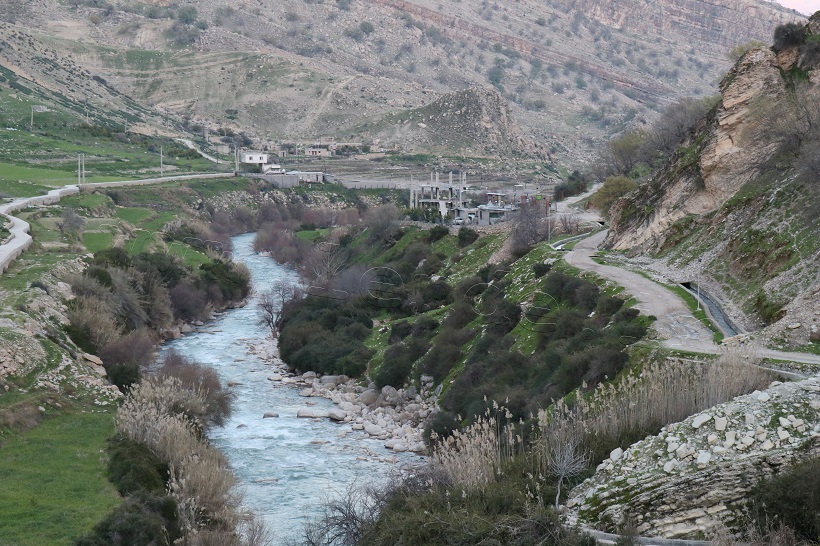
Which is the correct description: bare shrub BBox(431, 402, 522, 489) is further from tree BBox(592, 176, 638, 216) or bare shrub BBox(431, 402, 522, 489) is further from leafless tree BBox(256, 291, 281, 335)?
tree BBox(592, 176, 638, 216)

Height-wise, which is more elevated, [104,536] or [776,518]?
[776,518]

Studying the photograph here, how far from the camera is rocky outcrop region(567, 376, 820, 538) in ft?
54.0

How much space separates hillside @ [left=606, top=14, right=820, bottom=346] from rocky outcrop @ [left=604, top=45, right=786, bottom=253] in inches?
1.5

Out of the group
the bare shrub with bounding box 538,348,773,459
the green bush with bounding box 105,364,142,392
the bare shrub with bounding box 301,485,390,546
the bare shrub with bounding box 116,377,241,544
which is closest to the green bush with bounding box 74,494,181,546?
the bare shrub with bounding box 116,377,241,544

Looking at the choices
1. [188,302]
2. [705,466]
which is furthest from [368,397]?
[705,466]

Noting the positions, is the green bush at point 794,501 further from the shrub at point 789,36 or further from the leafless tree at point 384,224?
the leafless tree at point 384,224

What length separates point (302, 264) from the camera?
210 feet

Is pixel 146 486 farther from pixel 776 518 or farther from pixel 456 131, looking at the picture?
pixel 456 131

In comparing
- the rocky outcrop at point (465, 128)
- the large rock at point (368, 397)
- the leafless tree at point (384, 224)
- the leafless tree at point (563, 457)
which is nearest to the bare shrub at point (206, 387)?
the large rock at point (368, 397)

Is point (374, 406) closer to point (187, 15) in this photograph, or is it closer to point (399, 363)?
point (399, 363)

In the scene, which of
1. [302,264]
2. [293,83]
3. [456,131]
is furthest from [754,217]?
[293,83]

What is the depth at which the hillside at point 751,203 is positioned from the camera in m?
26.1

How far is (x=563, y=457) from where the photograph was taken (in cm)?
1830

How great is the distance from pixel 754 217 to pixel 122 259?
28022 millimetres
